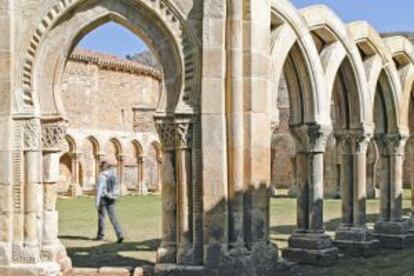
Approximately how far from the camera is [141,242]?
12312 millimetres

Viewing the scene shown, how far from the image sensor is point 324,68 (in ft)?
35.1

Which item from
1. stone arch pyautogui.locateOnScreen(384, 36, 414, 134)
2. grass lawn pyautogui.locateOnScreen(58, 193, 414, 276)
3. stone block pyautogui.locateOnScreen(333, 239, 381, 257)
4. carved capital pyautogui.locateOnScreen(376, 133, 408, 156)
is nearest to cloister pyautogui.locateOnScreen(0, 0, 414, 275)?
grass lawn pyautogui.locateOnScreen(58, 193, 414, 276)

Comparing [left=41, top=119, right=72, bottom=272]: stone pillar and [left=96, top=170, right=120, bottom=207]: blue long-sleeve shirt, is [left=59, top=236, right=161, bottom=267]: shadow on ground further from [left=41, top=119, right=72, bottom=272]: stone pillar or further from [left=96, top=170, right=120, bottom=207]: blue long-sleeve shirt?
[left=41, top=119, right=72, bottom=272]: stone pillar

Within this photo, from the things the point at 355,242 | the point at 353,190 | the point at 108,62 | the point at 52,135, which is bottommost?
the point at 355,242

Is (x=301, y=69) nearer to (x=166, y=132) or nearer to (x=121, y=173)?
(x=166, y=132)

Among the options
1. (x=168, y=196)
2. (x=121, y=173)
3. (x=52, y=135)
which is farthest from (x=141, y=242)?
(x=121, y=173)

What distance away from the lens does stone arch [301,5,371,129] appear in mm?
10602

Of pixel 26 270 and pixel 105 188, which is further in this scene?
pixel 105 188

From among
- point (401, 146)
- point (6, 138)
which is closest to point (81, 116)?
point (401, 146)

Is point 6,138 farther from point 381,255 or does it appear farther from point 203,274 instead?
point 381,255

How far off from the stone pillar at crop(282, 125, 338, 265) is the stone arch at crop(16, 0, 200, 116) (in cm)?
280

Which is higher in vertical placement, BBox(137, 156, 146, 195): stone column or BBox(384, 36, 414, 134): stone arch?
BBox(384, 36, 414, 134): stone arch

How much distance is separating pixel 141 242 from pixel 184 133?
464cm

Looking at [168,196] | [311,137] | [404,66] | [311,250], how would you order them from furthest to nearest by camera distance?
[404,66] < [311,137] < [311,250] < [168,196]
